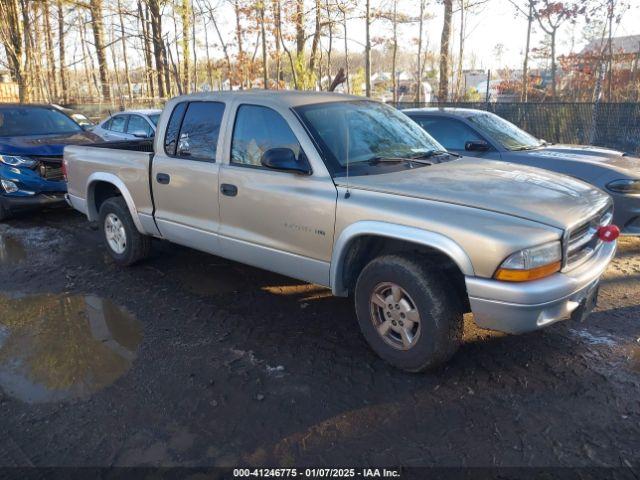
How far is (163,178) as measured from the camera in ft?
16.0

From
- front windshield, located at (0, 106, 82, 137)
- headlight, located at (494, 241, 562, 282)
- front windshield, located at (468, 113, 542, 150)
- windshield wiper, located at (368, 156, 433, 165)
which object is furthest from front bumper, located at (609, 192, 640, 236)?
front windshield, located at (0, 106, 82, 137)

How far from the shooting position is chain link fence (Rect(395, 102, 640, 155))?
36.7 feet

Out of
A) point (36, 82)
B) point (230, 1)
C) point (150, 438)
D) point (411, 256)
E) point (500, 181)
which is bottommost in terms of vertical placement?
point (150, 438)

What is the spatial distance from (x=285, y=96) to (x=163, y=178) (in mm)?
1478

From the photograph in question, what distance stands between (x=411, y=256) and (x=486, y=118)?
4574mm

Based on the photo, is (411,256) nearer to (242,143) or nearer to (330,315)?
(330,315)

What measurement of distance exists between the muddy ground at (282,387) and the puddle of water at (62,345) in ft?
0.05

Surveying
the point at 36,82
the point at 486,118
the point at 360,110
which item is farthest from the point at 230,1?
the point at 360,110

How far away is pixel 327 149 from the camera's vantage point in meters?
3.81

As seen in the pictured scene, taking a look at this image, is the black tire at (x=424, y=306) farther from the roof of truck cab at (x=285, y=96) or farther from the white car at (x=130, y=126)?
the white car at (x=130, y=126)

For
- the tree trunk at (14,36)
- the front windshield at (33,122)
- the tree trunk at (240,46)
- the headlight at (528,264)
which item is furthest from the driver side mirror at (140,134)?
the tree trunk at (240,46)

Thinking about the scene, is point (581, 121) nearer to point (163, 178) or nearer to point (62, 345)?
point (163, 178)

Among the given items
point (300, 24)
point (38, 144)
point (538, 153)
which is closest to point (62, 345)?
point (38, 144)

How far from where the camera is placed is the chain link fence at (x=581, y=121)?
11195mm
